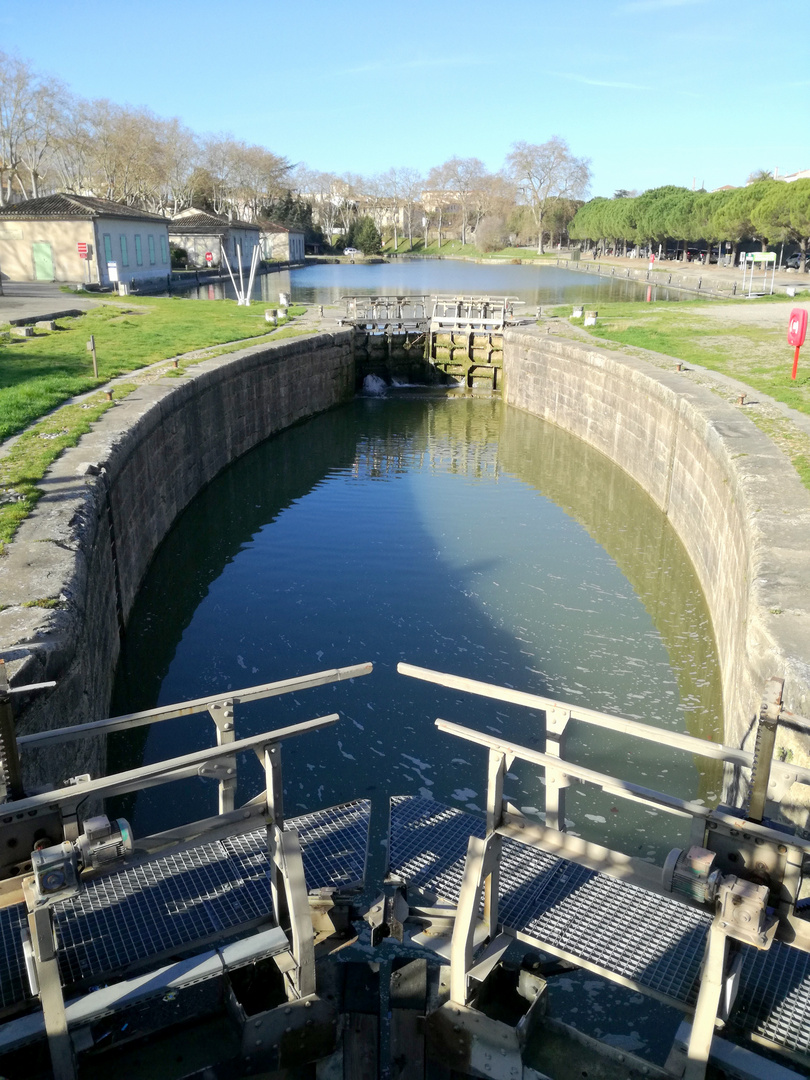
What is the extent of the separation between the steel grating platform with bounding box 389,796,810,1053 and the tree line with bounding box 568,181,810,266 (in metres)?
42.2

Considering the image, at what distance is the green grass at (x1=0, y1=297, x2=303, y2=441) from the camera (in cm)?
1018

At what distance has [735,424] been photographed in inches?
385

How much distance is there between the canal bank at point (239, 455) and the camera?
480cm

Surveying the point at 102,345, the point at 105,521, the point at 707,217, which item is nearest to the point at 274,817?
the point at 105,521

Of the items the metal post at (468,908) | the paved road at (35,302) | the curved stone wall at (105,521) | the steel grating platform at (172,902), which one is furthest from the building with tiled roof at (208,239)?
the metal post at (468,908)

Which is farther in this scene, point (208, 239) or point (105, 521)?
point (208, 239)

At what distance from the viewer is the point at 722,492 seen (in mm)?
8375

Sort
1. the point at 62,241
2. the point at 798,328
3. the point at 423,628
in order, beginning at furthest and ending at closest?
A: the point at 62,241 → the point at 798,328 → the point at 423,628

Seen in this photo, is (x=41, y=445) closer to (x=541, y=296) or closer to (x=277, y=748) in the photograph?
(x=277, y=748)

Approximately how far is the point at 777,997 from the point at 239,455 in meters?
12.2

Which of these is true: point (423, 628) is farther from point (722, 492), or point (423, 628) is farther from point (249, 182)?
point (249, 182)

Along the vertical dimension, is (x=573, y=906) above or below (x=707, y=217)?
below

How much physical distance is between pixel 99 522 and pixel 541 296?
98.9 ft

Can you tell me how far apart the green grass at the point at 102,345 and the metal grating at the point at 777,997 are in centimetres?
764
